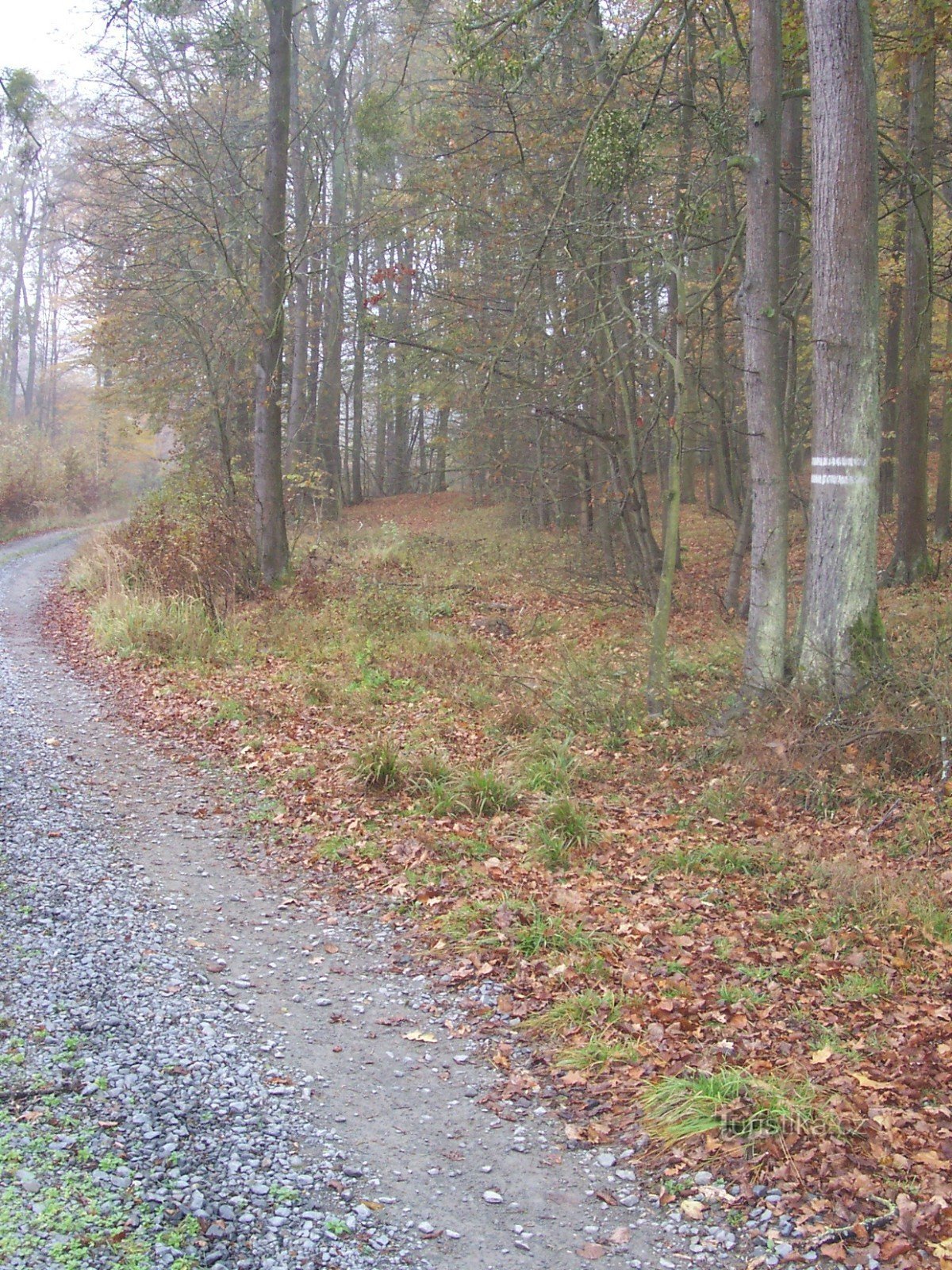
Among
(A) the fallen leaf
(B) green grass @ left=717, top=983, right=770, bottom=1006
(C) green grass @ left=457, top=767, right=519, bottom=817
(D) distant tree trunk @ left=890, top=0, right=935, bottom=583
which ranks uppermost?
(D) distant tree trunk @ left=890, top=0, right=935, bottom=583

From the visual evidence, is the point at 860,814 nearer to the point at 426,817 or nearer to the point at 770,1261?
the point at 426,817

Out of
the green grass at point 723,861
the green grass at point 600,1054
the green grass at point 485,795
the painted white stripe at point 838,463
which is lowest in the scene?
the green grass at point 600,1054

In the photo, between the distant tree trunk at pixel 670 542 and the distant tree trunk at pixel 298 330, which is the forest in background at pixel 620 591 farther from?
the distant tree trunk at pixel 298 330

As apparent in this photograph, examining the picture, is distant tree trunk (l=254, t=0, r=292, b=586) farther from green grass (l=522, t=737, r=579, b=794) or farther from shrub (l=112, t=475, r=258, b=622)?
green grass (l=522, t=737, r=579, b=794)

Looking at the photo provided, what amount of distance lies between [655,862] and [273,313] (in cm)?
1074

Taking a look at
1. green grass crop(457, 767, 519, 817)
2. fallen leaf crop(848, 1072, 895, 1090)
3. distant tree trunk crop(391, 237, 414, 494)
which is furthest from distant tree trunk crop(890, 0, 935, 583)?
fallen leaf crop(848, 1072, 895, 1090)

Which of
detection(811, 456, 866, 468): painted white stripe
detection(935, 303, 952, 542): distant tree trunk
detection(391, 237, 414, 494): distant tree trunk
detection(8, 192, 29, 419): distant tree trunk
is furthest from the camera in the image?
detection(8, 192, 29, 419): distant tree trunk

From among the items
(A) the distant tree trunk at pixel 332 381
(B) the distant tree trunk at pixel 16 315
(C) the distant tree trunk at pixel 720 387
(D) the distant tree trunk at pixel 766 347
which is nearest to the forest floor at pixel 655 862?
(D) the distant tree trunk at pixel 766 347

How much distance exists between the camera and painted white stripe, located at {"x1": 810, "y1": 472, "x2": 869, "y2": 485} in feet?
23.0

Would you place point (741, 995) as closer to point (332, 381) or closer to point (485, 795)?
point (485, 795)

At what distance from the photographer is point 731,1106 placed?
3.69m

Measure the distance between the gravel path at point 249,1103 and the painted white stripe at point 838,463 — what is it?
14.9 ft

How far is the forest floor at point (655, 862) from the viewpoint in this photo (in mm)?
3566

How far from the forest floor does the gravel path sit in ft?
0.77
